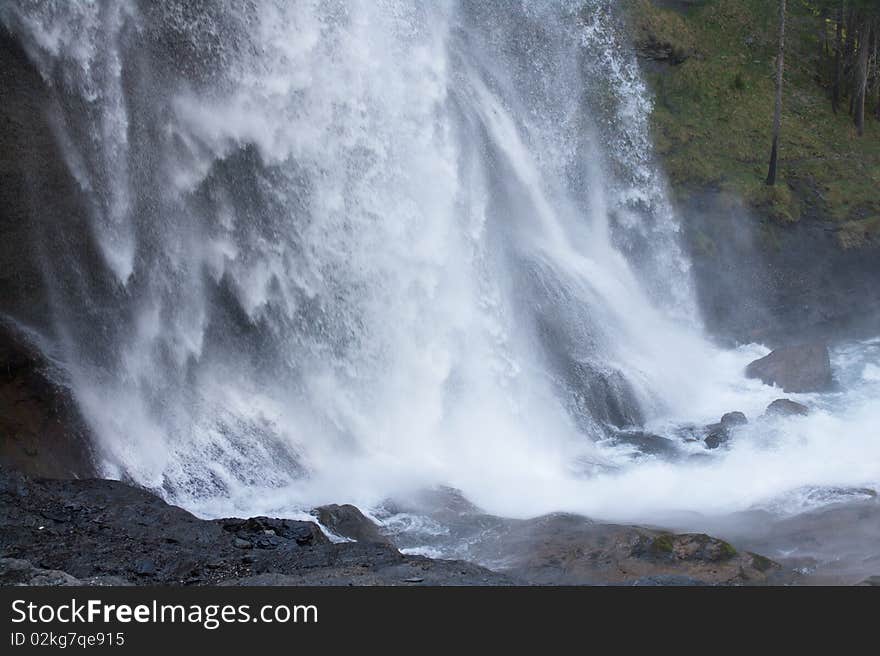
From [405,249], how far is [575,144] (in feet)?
29.2

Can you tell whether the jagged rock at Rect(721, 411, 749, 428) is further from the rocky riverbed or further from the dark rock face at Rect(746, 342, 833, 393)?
the rocky riverbed

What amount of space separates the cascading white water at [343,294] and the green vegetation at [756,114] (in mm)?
5660

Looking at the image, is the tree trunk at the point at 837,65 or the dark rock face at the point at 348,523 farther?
the tree trunk at the point at 837,65

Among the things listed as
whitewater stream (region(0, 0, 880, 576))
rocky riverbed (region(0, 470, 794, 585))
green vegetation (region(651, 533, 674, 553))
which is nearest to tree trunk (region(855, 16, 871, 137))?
whitewater stream (region(0, 0, 880, 576))

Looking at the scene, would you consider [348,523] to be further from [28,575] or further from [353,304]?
[353,304]

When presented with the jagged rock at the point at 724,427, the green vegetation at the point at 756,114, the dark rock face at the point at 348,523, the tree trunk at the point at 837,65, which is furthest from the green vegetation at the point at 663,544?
the tree trunk at the point at 837,65

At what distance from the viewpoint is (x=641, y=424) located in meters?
21.3

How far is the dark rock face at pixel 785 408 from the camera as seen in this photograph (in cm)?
2100

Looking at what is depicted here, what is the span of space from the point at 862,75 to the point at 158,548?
26.5 meters

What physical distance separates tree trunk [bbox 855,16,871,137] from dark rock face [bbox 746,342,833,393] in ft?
35.0

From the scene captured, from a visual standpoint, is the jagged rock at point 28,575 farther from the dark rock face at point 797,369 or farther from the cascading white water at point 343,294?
the dark rock face at point 797,369

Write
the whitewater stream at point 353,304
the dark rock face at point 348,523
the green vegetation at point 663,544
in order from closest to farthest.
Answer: the green vegetation at point 663,544 < the dark rock face at point 348,523 < the whitewater stream at point 353,304

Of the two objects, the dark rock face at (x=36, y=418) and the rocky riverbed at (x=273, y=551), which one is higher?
the dark rock face at (x=36, y=418)
